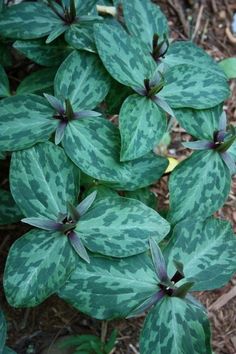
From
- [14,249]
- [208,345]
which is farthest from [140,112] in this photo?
[208,345]

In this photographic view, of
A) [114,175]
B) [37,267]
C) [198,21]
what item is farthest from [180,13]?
[37,267]

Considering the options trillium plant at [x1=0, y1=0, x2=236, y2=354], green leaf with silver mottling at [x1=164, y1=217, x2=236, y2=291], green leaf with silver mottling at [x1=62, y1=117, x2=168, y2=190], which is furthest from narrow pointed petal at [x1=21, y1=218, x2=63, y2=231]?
green leaf with silver mottling at [x1=164, y1=217, x2=236, y2=291]

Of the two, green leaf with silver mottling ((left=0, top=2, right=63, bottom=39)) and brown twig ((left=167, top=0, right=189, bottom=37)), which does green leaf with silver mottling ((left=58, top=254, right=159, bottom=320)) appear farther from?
brown twig ((left=167, top=0, right=189, bottom=37))

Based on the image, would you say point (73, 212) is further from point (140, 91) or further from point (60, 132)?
point (140, 91)

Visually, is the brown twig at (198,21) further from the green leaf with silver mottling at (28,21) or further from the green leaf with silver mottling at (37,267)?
the green leaf with silver mottling at (37,267)

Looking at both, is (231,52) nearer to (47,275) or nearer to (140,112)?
(140,112)

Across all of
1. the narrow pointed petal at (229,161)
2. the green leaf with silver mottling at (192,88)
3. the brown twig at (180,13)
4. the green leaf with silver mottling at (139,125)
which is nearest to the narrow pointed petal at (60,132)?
the green leaf with silver mottling at (139,125)
